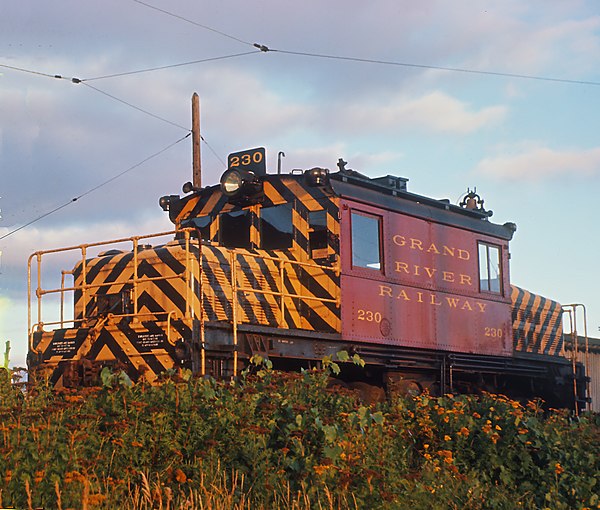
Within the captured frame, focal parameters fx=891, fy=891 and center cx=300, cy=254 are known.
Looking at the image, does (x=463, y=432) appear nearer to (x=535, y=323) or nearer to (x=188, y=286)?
(x=188, y=286)

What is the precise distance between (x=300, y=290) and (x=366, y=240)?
1.28 m

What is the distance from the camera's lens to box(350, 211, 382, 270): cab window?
13156 mm

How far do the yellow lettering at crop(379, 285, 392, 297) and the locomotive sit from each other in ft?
0.11

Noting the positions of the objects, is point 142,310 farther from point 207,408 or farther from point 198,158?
point 198,158

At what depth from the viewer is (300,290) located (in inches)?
515

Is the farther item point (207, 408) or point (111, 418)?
point (207, 408)

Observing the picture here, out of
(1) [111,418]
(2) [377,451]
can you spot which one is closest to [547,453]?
(2) [377,451]

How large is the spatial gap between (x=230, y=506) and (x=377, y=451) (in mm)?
2092

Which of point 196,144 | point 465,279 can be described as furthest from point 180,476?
point 196,144

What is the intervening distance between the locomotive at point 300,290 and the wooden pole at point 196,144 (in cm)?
1085

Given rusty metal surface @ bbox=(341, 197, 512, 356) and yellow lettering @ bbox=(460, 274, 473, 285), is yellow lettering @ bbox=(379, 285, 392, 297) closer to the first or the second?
rusty metal surface @ bbox=(341, 197, 512, 356)

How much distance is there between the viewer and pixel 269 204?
1358cm

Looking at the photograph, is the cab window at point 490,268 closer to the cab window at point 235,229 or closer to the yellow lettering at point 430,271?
the yellow lettering at point 430,271

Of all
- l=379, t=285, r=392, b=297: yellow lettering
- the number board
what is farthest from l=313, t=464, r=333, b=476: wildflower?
the number board
